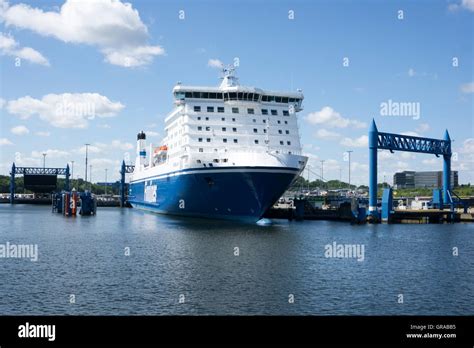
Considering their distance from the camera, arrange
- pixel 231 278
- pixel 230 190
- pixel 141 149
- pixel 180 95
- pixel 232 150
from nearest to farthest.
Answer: pixel 231 278 → pixel 230 190 → pixel 232 150 → pixel 180 95 → pixel 141 149

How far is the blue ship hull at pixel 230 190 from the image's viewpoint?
154ft

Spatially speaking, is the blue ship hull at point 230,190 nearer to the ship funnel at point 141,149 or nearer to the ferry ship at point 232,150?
the ferry ship at point 232,150

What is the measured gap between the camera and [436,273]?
26.3 metres

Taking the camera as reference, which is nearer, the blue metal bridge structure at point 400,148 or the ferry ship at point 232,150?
the ferry ship at point 232,150

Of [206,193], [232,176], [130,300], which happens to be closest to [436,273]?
[130,300]

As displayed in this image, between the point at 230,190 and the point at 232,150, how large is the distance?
523 cm

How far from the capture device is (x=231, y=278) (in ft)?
77.0

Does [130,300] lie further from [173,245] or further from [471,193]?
[471,193]

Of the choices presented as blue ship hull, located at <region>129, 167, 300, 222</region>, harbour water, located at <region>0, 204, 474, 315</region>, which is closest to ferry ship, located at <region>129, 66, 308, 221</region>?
blue ship hull, located at <region>129, 167, 300, 222</region>

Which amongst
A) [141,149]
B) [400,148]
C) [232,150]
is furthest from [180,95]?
[141,149]

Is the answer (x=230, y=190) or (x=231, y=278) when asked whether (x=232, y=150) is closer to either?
(x=230, y=190)

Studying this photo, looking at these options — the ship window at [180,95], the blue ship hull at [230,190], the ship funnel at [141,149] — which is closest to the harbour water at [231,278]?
the blue ship hull at [230,190]
